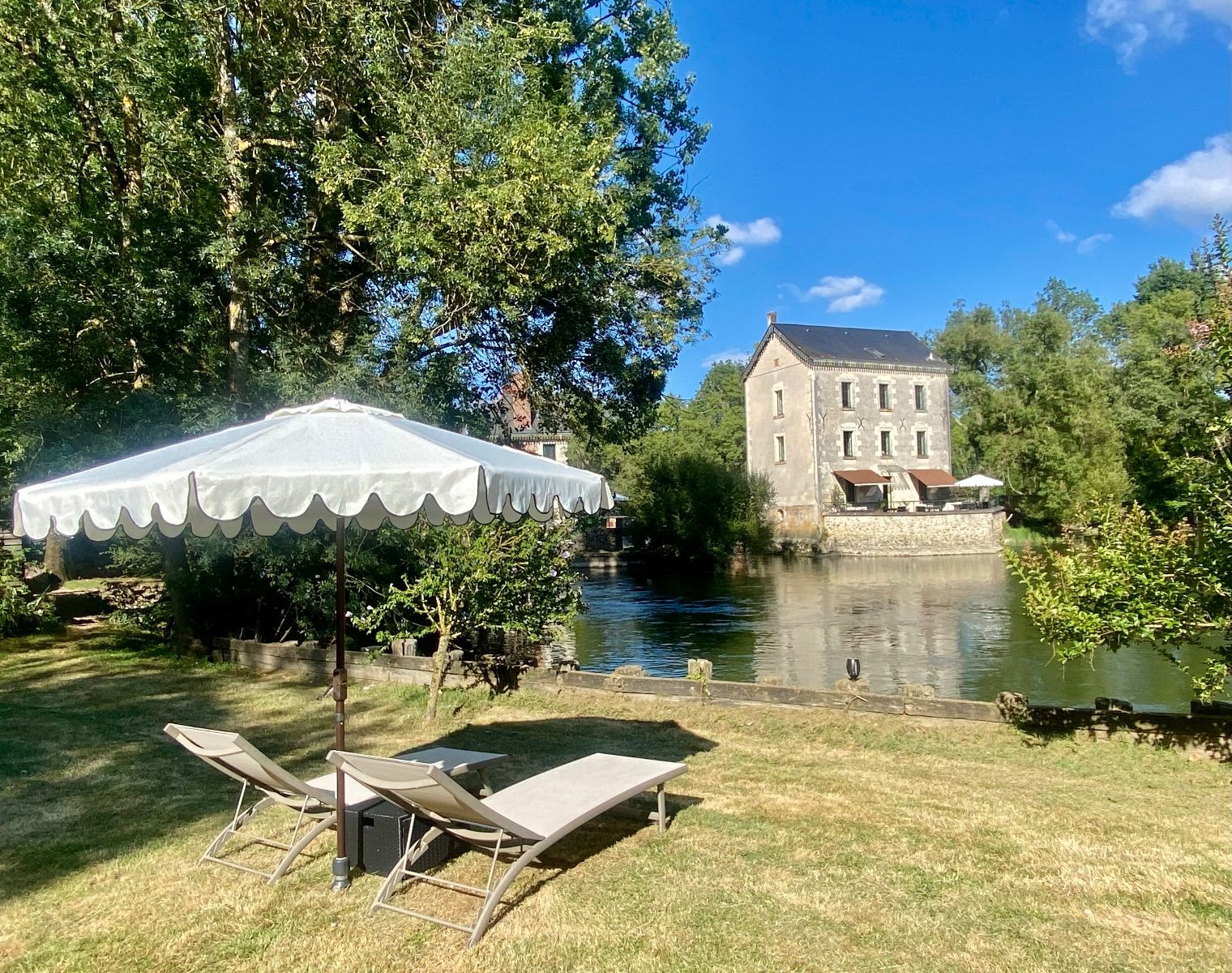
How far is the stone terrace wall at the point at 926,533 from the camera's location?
3897 cm

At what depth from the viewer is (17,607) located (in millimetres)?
12844

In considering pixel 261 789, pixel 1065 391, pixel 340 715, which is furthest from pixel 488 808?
pixel 1065 391

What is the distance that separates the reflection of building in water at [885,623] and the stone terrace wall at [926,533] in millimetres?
5169

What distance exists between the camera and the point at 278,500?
329 cm

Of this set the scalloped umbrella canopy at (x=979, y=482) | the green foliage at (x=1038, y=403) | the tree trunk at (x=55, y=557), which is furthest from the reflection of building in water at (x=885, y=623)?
the tree trunk at (x=55, y=557)

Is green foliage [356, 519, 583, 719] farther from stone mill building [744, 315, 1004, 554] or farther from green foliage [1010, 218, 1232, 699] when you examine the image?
stone mill building [744, 315, 1004, 554]

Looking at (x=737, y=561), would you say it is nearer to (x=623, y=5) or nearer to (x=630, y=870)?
(x=623, y=5)

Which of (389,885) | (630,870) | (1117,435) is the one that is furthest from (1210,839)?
(1117,435)

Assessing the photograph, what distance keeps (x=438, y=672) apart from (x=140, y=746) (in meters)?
2.56

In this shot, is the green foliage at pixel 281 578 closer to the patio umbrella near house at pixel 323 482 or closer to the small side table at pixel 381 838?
the small side table at pixel 381 838

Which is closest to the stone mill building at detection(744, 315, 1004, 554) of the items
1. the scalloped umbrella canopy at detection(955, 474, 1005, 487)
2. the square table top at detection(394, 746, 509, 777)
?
the scalloped umbrella canopy at detection(955, 474, 1005, 487)

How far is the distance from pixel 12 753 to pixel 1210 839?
8.08 metres

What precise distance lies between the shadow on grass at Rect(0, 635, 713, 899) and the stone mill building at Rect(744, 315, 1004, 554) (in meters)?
34.1

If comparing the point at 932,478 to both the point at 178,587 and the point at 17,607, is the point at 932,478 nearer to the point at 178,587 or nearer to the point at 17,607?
the point at 178,587
